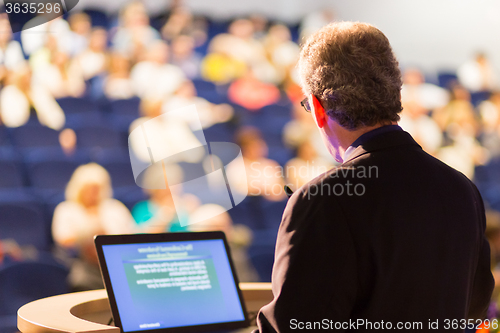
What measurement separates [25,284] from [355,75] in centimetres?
134

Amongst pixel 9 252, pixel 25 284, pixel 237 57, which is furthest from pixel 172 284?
pixel 237 57

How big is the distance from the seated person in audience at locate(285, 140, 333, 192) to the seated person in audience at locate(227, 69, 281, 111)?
59 centimetres

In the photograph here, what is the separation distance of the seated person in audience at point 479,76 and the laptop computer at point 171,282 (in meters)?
3.99

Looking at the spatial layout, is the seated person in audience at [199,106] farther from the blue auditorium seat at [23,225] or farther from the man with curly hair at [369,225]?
the man with curly hair at [369,225]

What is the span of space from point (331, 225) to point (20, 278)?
51.4 inches

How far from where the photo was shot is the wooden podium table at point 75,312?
0.68 m

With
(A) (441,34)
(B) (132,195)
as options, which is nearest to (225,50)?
(B) (132,195)

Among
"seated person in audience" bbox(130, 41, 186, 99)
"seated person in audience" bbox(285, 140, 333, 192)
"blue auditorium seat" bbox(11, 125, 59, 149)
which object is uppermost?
"seated person in audience" bbox(130, 41, 186, 99)

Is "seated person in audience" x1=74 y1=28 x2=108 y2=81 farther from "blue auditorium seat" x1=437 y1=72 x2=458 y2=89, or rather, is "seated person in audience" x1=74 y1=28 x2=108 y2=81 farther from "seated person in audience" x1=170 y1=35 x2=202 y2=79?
"blue auditorium seat" x1=437 y1=72 x2=458 y2=89

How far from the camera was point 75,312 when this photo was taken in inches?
32.7

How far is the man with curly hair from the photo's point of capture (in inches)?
22.4

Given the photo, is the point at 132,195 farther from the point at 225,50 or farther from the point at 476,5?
the point at 476,5

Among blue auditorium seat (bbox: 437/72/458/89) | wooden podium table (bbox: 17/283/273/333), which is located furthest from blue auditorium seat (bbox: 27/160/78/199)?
blue auditorium seat (bbox: 437/72/458/89)

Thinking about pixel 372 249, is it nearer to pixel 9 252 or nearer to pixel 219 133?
pixel 9 252
